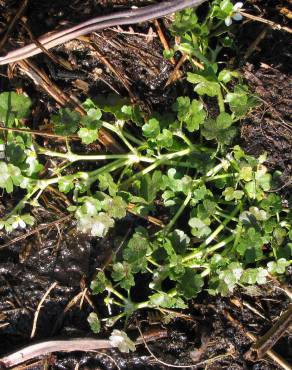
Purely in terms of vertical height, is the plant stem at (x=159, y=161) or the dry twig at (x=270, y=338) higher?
the plant stem at (x=159, y=161)

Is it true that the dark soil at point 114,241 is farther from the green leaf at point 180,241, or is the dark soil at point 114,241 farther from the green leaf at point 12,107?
the green leaf at point 180,241

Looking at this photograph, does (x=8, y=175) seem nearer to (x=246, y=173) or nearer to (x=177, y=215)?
(x=177, y=215)

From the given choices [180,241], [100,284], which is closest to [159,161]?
[180,241]

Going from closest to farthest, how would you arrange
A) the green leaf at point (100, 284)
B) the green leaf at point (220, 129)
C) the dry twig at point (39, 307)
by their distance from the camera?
1. the green leaf at point (220, 129)
2. the green leaf at point (100, 284)
3. the dry twig at point (39, 307)

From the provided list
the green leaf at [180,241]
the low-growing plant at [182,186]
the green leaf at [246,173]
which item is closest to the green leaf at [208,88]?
the low-growing plant at [182,186]

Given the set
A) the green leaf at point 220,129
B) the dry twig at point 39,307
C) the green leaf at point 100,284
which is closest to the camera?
the green leaf at point 220,129

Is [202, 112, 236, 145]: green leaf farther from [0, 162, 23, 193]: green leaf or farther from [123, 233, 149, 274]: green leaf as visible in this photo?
[0, 162, 23, 193]: green leaf

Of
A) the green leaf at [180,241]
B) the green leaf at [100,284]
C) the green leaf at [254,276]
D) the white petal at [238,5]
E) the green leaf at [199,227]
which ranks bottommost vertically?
the green leaf at [100,284]

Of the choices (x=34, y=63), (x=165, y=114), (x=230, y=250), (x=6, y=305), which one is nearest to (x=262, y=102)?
(x=165, y=114)
